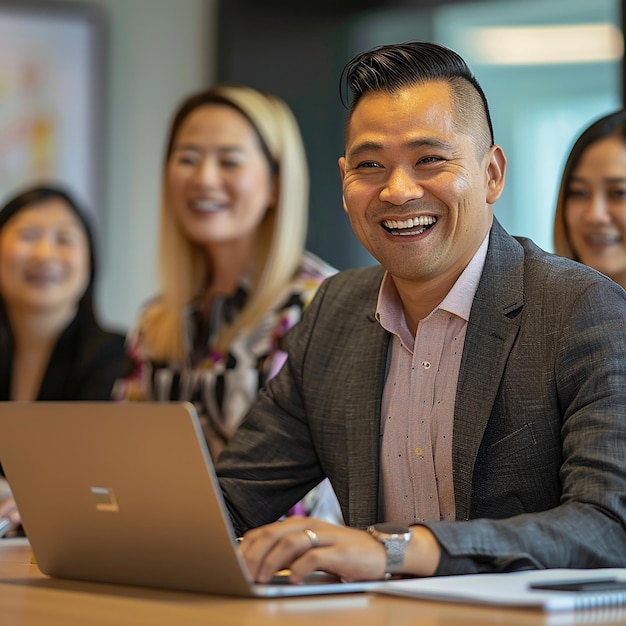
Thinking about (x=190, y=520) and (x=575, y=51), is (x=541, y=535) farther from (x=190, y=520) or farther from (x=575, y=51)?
(x=575, y=51)

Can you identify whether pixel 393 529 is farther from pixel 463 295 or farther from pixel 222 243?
pixel 222 243

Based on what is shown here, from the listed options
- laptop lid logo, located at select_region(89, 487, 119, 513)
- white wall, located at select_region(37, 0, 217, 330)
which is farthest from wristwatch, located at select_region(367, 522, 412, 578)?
white wall, located at select_region(37, 0, 217, 330)

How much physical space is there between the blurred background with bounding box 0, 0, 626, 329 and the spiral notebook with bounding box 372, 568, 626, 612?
9.95 ft

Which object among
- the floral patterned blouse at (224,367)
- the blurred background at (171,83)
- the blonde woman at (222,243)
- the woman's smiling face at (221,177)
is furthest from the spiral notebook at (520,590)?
the blurred background at (171,83)

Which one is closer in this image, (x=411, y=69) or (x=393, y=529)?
(x=393, y=529)

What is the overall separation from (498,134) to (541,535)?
9.96 ft

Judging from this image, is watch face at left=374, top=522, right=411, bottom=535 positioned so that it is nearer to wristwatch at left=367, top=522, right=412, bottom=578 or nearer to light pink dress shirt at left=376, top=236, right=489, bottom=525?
wristwatch at left=367, top=522, right=412, bottom=578

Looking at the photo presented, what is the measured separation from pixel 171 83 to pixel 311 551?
3.71 m

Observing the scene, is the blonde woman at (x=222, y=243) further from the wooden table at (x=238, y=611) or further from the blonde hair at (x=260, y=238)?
the wooden table at (x=238, y=611)

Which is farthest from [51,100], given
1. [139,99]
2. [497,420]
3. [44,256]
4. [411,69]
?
[497,420]

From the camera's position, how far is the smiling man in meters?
1.54

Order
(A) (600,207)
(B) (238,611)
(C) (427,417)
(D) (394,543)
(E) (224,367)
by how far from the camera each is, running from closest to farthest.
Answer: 1. (B) (238,611)
2. (D) (394,543)
3. (C) (427,417)
4. (A) (600,207)
5. (E) (224,367)

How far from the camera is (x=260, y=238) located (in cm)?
337

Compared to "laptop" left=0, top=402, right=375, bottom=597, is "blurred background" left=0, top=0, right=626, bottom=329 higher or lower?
higher
